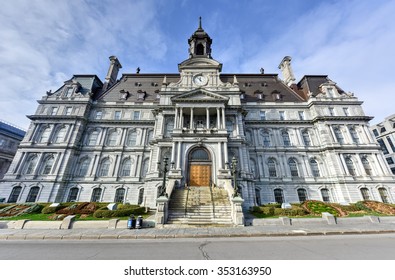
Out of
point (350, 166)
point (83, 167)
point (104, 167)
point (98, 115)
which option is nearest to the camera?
point (350, 166)

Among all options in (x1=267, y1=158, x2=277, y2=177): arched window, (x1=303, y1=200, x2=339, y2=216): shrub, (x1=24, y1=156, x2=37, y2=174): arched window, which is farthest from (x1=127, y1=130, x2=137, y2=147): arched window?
(x1=303, y1=200, x2=339, y2=216): shrub

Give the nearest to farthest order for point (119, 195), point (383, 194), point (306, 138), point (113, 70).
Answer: point (383, 194)
point (119, 195)
point (306, 138)
point (113, 70)

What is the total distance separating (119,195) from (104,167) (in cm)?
562

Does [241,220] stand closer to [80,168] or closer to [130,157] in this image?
[130,157]

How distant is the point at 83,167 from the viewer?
26234 millimetres

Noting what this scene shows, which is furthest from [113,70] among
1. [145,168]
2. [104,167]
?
[145,168]

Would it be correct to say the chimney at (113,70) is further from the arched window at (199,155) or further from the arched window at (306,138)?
the arched window at (306,138)

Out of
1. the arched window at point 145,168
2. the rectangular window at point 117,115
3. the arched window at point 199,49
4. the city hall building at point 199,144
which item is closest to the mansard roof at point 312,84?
the city hall building at point 199,144

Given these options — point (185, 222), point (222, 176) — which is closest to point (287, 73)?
point (222, 176)

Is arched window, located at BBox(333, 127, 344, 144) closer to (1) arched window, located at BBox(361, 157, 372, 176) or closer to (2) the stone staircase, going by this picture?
(1) arched window, located at BBox(361, 157, 372, 176)

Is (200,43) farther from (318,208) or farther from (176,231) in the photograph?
(176,231)

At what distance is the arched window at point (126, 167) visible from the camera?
26062 mm

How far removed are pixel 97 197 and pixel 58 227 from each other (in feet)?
42.1

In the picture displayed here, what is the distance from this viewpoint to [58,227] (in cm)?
1243
